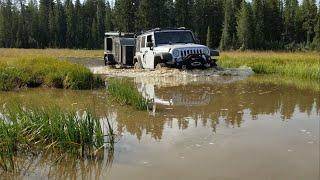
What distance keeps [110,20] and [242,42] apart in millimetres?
23567

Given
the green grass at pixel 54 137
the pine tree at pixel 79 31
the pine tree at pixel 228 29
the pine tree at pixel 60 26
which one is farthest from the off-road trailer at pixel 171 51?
the pine tree at pixel 60 26

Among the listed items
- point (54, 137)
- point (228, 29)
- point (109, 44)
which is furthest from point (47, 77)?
point (228, 29)

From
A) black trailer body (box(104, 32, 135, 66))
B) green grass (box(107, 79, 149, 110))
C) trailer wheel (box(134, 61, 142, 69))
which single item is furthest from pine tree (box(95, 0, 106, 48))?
green grass (box(107, 79, 149, 110))

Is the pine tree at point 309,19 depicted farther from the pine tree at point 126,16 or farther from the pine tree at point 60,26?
the pine tree at point 60,26

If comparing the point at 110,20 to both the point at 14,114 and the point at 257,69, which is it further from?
the point at 14,114

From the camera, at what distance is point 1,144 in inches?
210

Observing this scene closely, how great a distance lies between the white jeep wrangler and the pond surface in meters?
4.92

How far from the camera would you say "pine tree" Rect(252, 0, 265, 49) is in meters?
64.1

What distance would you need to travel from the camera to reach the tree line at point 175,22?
64375 millimetres

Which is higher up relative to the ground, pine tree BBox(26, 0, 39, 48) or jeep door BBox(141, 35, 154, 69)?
pine tree BBox(26, 0, 39, 48)

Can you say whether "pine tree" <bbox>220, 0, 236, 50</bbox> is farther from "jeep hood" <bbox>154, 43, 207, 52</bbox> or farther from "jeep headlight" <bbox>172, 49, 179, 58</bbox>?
"jeep headlight" <bbox>172, 49, 179, 58</bbox>

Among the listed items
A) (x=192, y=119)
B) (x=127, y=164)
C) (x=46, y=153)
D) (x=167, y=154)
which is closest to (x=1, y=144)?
(x=46, y=153)

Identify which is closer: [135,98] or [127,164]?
[127,164]

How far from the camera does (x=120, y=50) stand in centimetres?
2206
